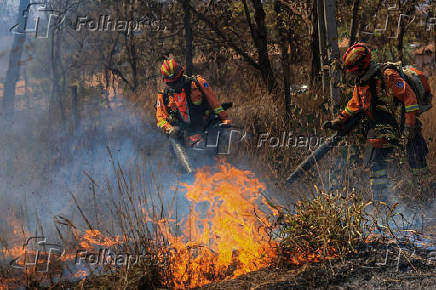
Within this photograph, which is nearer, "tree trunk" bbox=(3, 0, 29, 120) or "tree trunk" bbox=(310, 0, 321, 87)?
"tree trunk" bbox=(310, 0, 321, 87)

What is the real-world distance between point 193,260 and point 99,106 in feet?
29.9

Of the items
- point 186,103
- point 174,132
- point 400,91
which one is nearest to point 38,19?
point 186,103

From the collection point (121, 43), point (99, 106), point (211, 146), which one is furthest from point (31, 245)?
point (121, 43)

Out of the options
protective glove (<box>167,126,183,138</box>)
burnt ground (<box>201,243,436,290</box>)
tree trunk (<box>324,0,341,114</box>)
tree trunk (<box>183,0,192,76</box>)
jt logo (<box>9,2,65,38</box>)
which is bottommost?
burnt ground (<box>201,243,436,290</box>)

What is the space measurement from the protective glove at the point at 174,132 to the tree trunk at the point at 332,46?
236cm

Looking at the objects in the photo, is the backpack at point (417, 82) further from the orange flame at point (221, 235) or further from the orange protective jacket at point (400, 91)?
the orange flame at point (221, 235)

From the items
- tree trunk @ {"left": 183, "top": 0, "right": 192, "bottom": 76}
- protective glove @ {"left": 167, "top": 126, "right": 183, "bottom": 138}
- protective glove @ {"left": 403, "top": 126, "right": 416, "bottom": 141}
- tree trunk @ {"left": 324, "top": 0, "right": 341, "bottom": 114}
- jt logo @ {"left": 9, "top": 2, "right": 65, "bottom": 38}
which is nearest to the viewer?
protective glove @ {"left": 403, "top": 126, "right": 416, "bottom": 141}

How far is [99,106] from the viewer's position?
1245 cm

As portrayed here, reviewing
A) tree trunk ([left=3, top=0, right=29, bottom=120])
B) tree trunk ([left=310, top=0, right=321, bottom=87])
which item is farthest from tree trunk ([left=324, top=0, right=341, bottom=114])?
tree trunk ([left=3, top=0, right=29, bottom=120])

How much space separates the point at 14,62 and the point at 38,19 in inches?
44.7

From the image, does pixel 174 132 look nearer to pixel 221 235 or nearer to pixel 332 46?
pixel 221 235

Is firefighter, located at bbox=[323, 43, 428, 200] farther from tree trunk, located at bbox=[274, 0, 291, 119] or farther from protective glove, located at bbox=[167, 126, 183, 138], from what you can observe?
protective glove, located at bbox=[167, 126, 183, 138]

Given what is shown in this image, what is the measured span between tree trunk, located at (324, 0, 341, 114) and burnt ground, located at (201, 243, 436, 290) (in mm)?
3025

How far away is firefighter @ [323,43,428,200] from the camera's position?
17.0 ft
